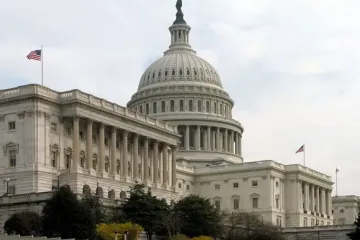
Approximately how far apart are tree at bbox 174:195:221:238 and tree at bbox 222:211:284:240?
6.71 m

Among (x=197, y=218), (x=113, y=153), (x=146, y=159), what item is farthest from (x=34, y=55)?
(x=146, y=159)

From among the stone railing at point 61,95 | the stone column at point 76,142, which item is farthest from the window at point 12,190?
the stone railing at point 61,95

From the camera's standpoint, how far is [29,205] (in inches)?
3964

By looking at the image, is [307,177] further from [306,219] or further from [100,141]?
[100,141]

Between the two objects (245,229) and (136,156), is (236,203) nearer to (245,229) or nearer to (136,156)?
(136,156)

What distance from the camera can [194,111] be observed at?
193 metres

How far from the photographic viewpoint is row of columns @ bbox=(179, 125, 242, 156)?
7470 inches

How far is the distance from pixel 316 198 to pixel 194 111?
33965 millimetres

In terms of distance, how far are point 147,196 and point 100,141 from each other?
1964 cm

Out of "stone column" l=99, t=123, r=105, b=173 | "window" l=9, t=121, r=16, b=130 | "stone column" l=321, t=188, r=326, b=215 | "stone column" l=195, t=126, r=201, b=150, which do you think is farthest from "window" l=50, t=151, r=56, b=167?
"stone column" l=321, t=188, r=326, b=215

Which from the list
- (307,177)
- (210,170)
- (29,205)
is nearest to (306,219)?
(307,177)

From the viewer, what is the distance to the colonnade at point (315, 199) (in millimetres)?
173875

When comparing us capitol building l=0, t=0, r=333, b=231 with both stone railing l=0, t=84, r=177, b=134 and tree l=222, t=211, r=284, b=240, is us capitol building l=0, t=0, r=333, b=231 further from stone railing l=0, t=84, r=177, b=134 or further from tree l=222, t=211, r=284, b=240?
tree l=222, t=211, r=284, b=240

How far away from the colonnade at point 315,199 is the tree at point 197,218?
2432 inches
